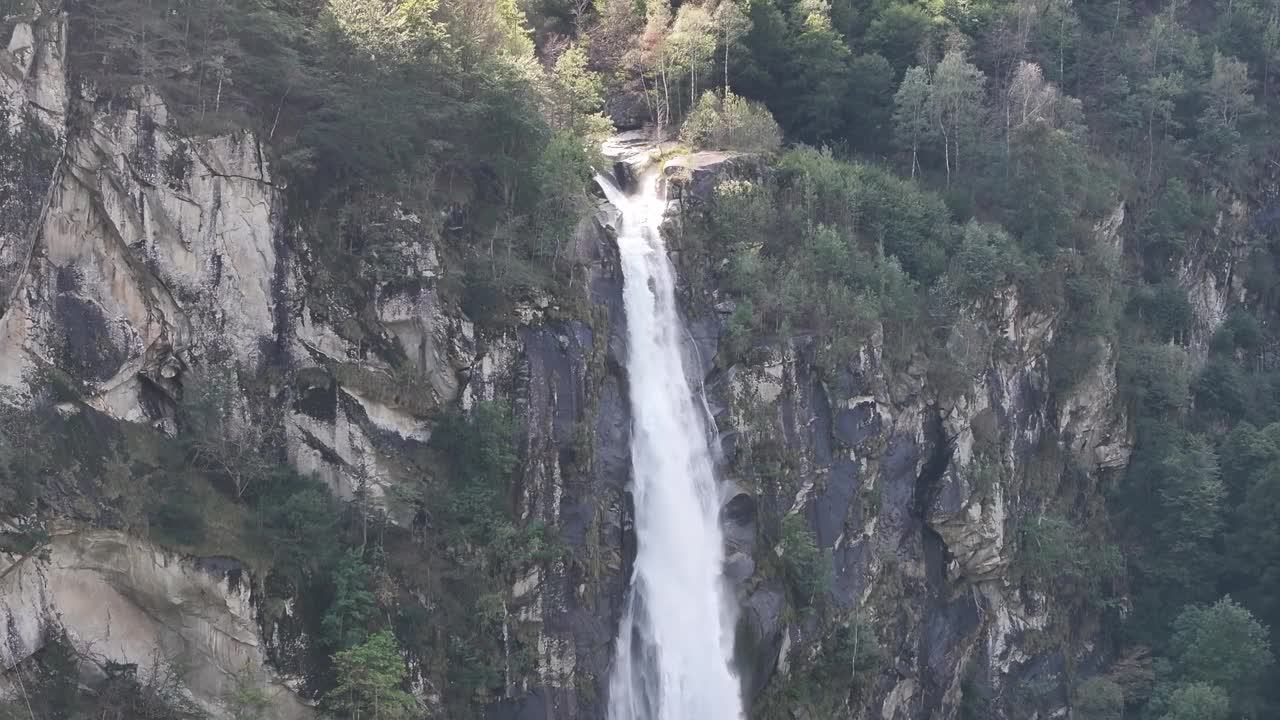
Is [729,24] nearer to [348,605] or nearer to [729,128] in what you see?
[729,128]

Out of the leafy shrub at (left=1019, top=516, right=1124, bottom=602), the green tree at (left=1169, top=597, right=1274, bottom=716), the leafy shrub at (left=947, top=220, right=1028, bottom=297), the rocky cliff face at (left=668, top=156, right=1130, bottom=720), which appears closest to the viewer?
the rocky cliff face at (left=668, top=156, right=1130, bottom=720)

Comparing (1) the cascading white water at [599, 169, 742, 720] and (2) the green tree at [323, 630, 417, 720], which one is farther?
(1) the cascading white water at [599, 169, 742, 720]

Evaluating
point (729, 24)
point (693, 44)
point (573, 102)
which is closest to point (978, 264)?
point (729, 24)

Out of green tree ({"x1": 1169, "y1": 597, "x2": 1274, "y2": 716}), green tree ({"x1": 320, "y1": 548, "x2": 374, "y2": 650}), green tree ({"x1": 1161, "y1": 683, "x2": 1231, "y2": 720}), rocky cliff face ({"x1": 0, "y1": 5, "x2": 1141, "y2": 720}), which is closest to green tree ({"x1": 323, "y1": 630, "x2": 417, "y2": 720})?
green tree ({"x1": 320, "y1": 548, "x2": 374, "y2": 650})

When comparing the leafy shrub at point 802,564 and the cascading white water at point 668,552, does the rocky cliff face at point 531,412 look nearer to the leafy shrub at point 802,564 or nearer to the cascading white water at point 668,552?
the leafy shrub at point 802,564

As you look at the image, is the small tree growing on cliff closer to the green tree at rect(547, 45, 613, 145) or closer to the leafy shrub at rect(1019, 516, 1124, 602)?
the green tree at rect(547, 45, 613, 145)

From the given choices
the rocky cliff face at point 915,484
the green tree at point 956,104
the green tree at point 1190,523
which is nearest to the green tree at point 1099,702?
the rocky cliff face at point 915,484
